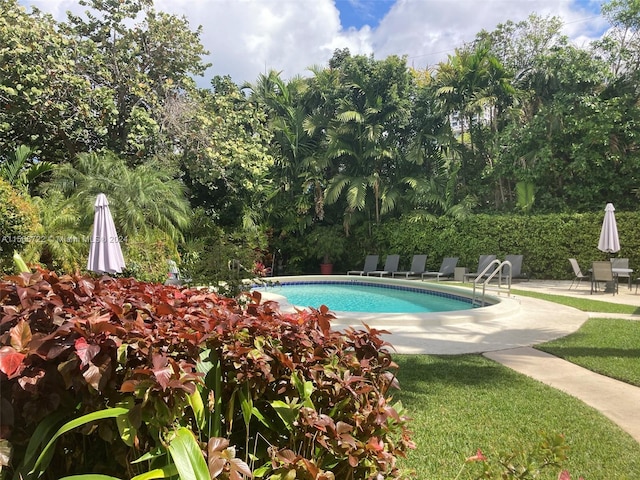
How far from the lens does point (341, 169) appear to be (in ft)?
73.9

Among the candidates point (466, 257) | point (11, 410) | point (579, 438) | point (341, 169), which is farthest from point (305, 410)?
point (341, 169)

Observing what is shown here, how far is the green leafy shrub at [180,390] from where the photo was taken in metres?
1.44

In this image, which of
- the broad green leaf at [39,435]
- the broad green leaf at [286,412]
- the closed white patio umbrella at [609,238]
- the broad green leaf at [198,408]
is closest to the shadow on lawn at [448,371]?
the broad green leaf at [286,412]

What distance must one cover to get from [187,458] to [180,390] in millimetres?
207

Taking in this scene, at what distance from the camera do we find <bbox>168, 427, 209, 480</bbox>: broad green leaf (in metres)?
1.31

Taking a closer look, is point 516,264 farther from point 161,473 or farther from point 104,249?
point 161,473

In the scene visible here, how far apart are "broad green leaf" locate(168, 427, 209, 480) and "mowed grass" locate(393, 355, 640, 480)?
73.8 inches

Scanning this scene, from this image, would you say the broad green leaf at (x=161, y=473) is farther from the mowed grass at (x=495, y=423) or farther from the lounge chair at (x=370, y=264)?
the lounge chair at (x=370, y=264)

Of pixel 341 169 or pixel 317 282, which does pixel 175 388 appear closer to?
pixel 317 282

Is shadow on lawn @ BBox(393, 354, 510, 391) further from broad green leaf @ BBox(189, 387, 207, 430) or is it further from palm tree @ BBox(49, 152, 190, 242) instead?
palm tree @ BBox(49, 152, 190, 242)

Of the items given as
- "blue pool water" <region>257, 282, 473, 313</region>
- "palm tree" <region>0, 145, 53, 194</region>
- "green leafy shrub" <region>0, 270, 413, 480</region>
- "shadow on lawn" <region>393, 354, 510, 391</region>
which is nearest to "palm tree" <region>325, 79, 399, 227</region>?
"blue pool water" <region>257, 282, 473, 313</region>

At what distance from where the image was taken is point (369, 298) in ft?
49.8

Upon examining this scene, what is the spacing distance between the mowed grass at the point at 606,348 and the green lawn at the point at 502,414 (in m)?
0.01

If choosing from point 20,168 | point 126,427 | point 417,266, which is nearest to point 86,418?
point 126,427
